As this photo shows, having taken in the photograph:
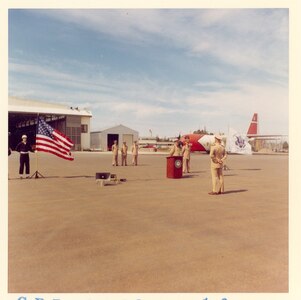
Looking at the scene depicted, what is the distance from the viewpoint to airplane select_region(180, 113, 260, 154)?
21172mm

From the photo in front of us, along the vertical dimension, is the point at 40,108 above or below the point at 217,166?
above

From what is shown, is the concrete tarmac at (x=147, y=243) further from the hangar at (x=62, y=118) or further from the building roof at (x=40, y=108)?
the hangar at (x=62, y=118)

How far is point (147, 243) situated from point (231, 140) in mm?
16684

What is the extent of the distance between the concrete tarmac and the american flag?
366 centimetres

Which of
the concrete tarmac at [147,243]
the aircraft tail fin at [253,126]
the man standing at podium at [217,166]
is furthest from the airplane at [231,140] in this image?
the concrete tarmac at [147,243]

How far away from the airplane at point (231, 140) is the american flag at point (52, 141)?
8458 millimetres

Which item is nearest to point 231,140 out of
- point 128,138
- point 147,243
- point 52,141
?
point 52,141

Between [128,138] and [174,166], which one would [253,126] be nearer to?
[128,138]

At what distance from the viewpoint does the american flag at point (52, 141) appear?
12922 millimetres

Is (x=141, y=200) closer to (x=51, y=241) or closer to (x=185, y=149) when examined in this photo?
(x=51, y=241)

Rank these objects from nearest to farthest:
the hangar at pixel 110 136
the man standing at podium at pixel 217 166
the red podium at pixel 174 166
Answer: the man standing at podium at pixel 217 166
the red podium at pixel 174 166
the hangar at pixel 110 136

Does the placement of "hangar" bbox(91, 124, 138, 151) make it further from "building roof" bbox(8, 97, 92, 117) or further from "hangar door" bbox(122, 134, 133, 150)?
"building roof" bbox(8, 97, 92, 117)

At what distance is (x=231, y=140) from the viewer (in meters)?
21.0

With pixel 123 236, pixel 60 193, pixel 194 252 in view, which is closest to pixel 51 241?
pixel 123 236
